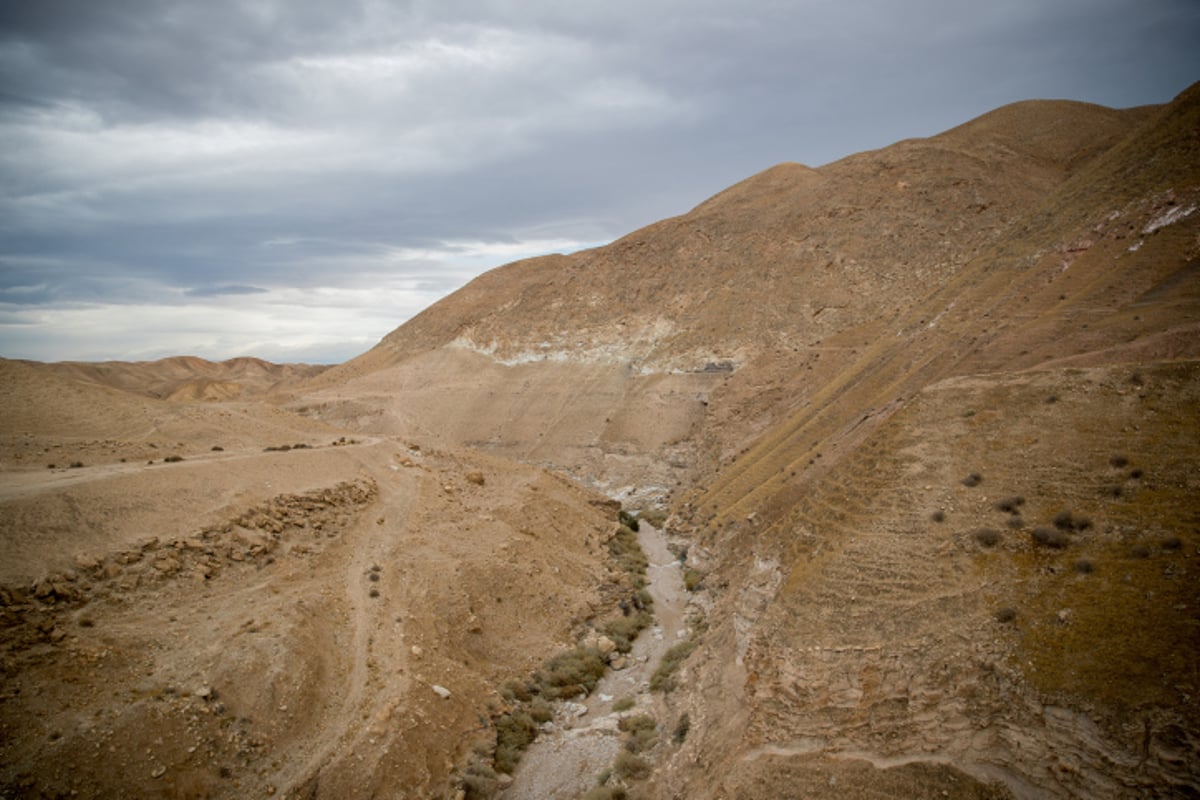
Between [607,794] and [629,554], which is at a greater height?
[629,554]

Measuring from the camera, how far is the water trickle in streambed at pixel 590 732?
14.1m

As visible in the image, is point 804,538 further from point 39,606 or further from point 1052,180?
point 1052,180

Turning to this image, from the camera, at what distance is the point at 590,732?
15.9m

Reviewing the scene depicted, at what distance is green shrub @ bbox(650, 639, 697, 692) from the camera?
55.7 feet

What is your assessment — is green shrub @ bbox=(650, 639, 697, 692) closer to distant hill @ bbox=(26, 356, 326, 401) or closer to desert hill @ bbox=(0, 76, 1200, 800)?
desert hill @ bbox=(0, 76, 1200, 800)

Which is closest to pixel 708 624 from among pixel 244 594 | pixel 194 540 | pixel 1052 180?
pixel 244 594

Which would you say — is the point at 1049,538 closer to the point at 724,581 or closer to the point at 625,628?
A: the point at 724,581

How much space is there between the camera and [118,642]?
13016mm

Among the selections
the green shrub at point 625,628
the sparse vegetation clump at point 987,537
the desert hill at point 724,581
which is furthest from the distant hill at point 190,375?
the sparse vegetation clump at point 987,537

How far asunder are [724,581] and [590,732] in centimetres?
758

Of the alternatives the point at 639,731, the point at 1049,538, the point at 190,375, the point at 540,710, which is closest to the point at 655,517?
the point at 540,710

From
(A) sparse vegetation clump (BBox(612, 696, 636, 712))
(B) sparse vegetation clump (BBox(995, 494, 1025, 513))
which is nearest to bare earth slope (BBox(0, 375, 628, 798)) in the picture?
(A) sparse vegetation clump (BBox(612, 696, 636, 712))

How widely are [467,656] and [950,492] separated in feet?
43.8

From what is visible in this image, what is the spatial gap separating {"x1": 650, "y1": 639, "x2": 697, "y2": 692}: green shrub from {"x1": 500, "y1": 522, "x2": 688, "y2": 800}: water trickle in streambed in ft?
1.17
